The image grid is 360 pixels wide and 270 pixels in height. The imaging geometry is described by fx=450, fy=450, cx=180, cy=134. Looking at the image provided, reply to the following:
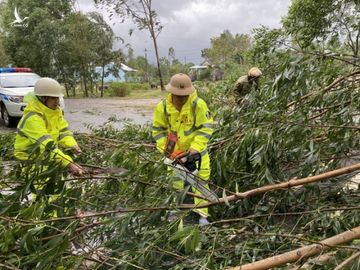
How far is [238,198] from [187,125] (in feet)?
4.71

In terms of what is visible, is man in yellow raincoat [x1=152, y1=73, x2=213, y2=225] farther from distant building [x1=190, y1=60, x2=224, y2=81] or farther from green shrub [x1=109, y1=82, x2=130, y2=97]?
green shrub [x1=109, y1=82, x2=130, y2=97]

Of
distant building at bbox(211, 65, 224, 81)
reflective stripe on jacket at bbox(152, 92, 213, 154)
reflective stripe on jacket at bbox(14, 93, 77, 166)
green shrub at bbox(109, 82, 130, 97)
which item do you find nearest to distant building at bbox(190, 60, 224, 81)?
distant building at bbox(211, 65, 224, 81)

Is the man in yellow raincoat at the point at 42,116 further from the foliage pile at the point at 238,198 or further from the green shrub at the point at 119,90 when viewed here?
the green shrub at the point at 119,90

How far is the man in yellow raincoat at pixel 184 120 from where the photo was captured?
3.70 m

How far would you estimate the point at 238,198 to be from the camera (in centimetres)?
254

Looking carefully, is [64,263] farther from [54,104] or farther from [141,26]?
[141,26]

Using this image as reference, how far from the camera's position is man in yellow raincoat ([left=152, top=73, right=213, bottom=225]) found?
12.1 ft

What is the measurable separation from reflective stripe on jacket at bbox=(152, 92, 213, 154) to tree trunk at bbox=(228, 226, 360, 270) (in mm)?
1696

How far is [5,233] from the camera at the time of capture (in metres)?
2.30

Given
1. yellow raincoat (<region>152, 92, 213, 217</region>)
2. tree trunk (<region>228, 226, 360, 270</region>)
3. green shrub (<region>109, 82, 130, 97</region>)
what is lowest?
tree trunk (<region>228, 226, 360, 270</region>)

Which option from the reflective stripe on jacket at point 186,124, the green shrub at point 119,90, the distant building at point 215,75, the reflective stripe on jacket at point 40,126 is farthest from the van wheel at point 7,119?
the green shrub at point 119,90

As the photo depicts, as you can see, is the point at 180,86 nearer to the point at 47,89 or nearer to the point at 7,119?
the point at 47,89

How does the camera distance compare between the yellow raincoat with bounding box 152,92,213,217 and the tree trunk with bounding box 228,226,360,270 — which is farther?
the yellow raincoat with bounding box 152,92,213,217

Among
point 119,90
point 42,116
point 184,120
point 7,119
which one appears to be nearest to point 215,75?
point 7,119
